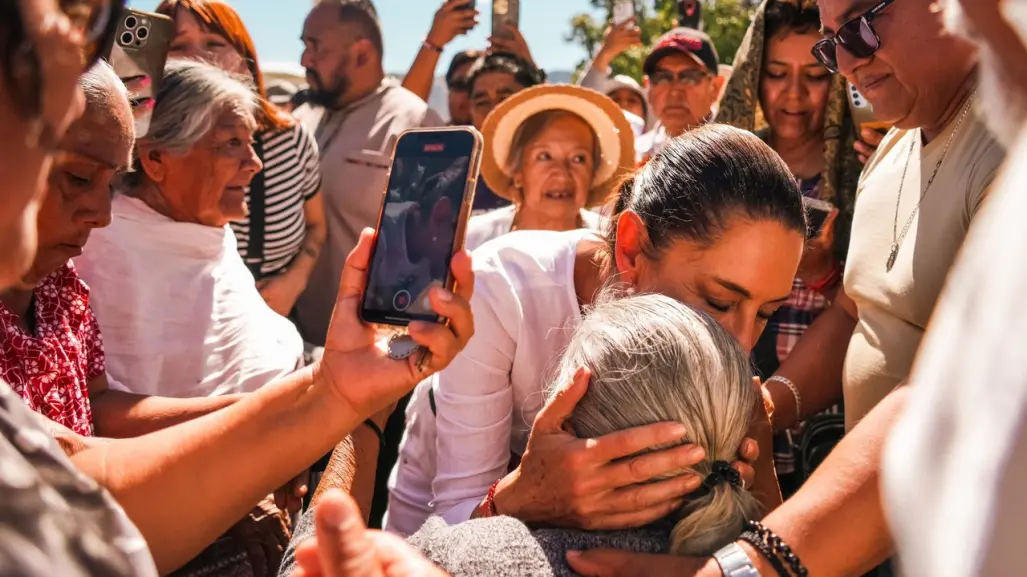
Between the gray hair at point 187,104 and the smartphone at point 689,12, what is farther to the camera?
the smartphone at point 689,12

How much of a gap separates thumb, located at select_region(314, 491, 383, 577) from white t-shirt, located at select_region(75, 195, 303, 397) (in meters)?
1.68

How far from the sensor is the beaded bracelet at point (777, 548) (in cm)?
136

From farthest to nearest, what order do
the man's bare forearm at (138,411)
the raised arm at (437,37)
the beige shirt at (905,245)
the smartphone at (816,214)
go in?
the raised arm at (437,37)
the smartphone at (816,214)
the man's bare forearm at (138,411)
the beige shirt at (905,245)

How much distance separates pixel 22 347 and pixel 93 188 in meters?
0.41

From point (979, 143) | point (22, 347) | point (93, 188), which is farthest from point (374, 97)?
point (979, 143)

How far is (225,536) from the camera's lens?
206cm

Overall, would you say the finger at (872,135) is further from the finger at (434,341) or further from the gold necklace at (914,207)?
the finger at (434,341)

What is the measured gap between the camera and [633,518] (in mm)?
1395

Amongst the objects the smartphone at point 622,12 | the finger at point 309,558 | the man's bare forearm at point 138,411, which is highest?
the smartphone at point 622,12

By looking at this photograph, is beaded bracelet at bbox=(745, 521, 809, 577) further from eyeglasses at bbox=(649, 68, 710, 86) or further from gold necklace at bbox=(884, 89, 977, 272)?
eyeglasses at bbox=(649, 68, 710, 86)

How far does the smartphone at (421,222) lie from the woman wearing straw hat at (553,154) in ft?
7.37

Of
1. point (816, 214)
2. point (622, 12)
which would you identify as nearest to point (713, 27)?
point (622, 12)

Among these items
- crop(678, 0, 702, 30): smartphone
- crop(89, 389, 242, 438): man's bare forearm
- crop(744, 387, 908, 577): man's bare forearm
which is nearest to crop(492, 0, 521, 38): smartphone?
crop(678, 0, 702, 30): smartphone

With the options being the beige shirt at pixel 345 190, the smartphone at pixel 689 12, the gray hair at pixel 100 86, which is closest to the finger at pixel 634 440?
the gray hair at pixel 100 86
